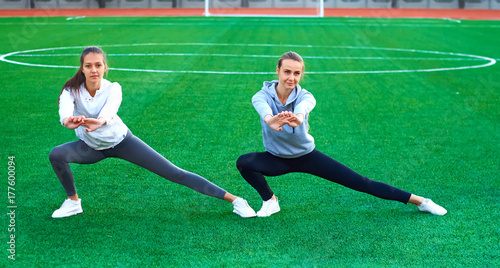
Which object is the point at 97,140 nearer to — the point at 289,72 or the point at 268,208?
the point at 268,208

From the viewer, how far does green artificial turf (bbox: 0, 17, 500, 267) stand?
4.44 metres

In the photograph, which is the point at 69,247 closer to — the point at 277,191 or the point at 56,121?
the point at 277,191

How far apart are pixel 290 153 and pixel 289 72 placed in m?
0.61

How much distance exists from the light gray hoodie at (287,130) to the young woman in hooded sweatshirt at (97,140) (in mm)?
535

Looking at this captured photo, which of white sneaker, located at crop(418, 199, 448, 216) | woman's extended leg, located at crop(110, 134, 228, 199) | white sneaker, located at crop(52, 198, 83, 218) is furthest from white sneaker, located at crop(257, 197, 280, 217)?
white sneaker, located at crop(52, 198, 83, 218)

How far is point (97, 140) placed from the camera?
4.91 m

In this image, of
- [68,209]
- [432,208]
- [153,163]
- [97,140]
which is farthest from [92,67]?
[432,208]

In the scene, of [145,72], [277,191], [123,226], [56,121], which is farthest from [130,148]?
[145,72]

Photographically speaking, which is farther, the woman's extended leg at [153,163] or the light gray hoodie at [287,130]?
the woman's extended leg at [153,163]

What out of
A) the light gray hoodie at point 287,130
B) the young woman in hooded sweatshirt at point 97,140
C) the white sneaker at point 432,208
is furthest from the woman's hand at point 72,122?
the white sneaker at point 432,208

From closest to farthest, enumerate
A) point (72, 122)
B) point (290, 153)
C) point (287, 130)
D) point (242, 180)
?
point (72, 122)
point (287, 130)
point (290, 153)
point (242, 180)

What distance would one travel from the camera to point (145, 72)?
42.2 ft

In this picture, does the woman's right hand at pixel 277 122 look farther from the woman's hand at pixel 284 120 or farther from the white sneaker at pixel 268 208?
the white sneaker at pixel 268 208

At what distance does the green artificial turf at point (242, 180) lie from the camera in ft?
14.6
